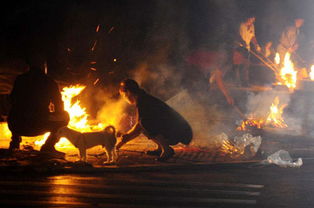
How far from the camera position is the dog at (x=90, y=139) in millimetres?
8828

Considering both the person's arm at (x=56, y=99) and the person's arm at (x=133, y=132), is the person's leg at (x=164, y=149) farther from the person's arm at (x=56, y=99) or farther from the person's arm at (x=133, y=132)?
the person's arm at (x=56, y=99)

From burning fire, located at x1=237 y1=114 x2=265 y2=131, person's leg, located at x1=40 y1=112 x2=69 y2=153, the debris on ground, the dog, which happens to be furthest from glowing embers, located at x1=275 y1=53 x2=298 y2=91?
person's leg, located at x1=40 y1=112 x2=69 y2=153

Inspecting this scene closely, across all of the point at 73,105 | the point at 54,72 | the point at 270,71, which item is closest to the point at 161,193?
the point at 73,105

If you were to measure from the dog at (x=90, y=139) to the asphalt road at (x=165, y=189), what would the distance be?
0.74 m

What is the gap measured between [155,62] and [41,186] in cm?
877

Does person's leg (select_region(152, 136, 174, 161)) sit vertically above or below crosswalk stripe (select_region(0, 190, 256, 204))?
above

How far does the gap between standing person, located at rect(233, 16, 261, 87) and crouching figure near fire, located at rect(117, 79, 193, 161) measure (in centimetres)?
730

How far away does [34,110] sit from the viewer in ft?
32.1

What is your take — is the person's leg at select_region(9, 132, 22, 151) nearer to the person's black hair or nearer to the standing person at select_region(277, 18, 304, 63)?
the person's black hair

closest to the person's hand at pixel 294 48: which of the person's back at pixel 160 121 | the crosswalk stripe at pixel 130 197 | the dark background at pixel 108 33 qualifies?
the dark background at pixel 108 33

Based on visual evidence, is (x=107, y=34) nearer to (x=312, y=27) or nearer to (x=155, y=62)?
(x=155, y=62)

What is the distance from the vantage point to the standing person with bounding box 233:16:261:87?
56.3ft

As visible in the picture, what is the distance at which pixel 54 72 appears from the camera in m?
13.3

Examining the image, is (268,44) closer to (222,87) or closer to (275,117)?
(275,117)
